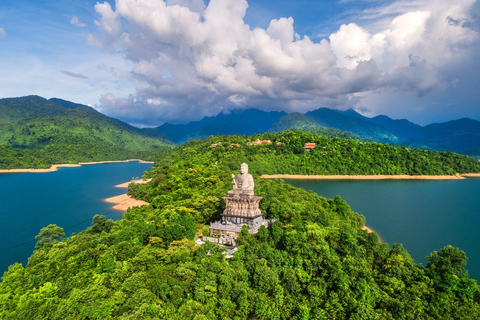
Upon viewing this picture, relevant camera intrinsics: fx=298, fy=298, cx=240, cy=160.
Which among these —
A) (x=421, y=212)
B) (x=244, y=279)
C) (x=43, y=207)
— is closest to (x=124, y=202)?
(x=43, y=207)

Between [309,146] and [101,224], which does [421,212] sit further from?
[309,146]

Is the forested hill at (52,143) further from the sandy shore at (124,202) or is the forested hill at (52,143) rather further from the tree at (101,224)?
the tree at (101,224)

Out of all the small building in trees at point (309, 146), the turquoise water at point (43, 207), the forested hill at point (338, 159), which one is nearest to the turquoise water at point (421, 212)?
the forested hill at point (338, 159)

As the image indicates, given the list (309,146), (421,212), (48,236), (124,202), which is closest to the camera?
(48,236)

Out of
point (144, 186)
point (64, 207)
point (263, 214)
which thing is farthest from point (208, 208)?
point (64, 207)

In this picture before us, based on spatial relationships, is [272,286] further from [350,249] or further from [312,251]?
[350,249]
